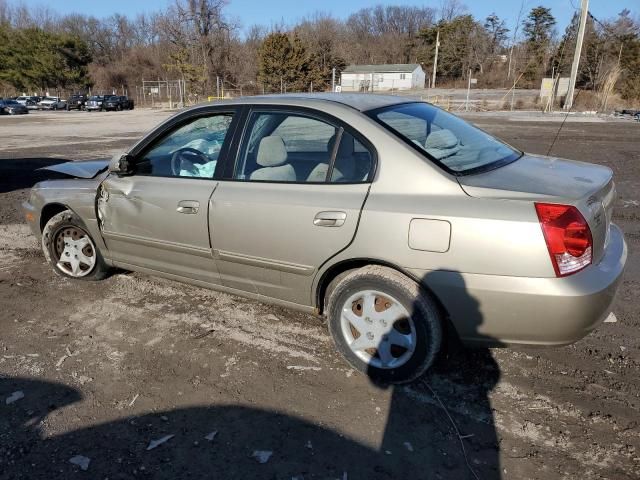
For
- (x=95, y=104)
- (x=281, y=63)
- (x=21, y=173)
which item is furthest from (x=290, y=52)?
(x=21, y=173)

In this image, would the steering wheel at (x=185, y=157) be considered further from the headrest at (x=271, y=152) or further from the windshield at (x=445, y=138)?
the windshield at (x=445, y=138)

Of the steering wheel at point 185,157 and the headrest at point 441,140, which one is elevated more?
the headrest at point 441,140

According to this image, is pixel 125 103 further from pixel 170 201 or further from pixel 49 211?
pixel 170 201

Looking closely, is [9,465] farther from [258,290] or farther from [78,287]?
[78,287]

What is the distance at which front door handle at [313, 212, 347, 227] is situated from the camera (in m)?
2.97

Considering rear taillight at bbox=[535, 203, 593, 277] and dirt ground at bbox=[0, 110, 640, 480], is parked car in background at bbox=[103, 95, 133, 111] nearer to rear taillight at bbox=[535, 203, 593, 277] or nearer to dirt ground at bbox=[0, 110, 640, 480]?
dirt ground at bbox=[0, 110, 640, 480]

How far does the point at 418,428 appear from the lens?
8.78 ft

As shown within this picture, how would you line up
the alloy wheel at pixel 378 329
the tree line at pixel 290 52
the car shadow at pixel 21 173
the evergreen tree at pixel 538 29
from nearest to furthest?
1. the alloy wheel at pixel 378 329
2. the car shadow at pixel 21 173
3. the tree line at pixel 290 52
4. the evergreen tree at pixel 538 29

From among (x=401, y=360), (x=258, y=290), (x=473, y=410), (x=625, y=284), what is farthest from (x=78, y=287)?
(x=625, y=284)

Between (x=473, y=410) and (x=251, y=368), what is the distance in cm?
138

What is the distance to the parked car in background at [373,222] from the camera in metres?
2.59

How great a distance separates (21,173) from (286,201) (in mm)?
9880

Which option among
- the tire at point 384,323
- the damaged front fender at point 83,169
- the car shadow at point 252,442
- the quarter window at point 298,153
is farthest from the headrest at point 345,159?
the damaged front fender at point 83,169

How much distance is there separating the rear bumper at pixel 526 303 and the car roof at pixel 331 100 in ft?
4.02
